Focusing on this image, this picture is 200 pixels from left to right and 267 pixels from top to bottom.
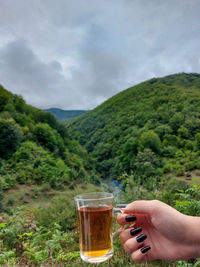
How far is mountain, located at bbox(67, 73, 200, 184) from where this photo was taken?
29.1m

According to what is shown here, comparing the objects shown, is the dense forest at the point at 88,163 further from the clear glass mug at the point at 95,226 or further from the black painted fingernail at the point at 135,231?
the clear glass mug at the point at 95,226

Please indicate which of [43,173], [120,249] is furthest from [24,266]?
[43,173]

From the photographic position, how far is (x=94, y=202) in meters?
0.85

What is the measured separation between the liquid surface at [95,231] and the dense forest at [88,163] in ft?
3.37

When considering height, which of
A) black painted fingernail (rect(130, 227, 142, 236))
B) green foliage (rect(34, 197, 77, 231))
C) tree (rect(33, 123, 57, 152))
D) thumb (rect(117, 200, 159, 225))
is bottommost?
green foliage (rect(34, 197, 77, 231))

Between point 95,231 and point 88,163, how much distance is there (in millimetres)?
30503

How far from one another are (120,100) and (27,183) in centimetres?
4650

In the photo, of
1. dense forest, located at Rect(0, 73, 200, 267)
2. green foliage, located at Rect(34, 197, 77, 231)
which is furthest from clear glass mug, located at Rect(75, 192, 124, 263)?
green foliage, located at Rect(34, 197, 77, 231)

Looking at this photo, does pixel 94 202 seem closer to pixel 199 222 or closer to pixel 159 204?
pixel 159 204

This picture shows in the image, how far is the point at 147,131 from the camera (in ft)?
125

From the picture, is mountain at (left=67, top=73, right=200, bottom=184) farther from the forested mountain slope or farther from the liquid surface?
the liquid surface

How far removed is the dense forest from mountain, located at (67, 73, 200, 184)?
0.56 ft

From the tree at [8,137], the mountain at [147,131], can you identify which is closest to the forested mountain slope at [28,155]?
the tree at [8,137]

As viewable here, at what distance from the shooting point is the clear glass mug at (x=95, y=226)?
852 millimetres
